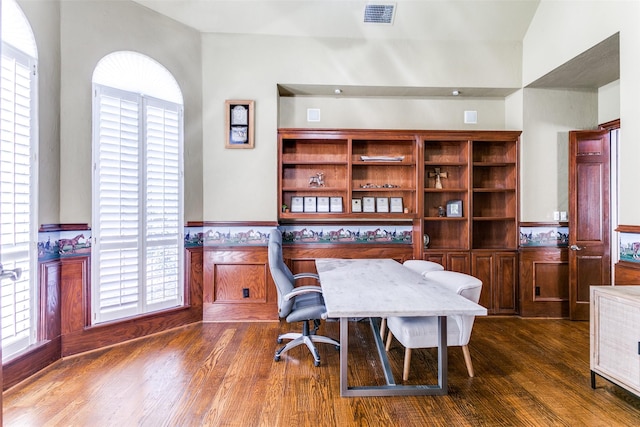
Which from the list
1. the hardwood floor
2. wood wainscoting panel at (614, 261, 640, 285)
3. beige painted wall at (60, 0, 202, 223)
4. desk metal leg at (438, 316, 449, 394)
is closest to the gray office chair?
the hardwood floor

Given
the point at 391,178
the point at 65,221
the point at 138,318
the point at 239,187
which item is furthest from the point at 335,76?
the point at 138,318

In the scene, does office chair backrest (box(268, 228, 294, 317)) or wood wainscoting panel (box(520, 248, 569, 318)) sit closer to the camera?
office chair backrest (box(268, 228, 294, 317))

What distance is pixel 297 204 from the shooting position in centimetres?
429

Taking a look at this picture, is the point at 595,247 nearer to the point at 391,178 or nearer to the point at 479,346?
the point at 479,346

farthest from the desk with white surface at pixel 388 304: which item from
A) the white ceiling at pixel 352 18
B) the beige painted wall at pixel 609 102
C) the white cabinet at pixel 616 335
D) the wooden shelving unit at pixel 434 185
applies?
the beige painted wall at pixel 609 102

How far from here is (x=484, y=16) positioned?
12.9 feet

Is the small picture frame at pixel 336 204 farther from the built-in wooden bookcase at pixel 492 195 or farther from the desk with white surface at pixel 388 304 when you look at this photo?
the built-in wooden bookcase at pixel 492 195

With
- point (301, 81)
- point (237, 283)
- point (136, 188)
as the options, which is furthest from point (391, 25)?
point (237, 283)

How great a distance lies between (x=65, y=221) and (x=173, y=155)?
1193 mm

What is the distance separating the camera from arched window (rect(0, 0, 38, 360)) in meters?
2.53

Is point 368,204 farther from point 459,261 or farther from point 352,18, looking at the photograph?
point 352,18

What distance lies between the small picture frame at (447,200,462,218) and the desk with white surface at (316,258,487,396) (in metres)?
1.61

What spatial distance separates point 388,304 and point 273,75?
3.09 m

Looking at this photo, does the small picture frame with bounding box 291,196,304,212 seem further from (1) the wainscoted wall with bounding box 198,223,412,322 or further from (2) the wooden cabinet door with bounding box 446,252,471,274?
(2) the wooden cabinet door with bounding box 446,252,471,274
